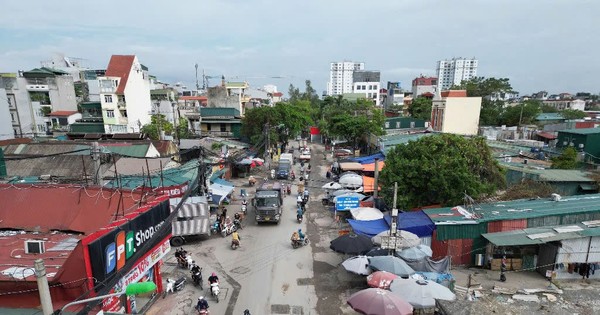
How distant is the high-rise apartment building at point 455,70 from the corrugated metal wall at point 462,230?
163m

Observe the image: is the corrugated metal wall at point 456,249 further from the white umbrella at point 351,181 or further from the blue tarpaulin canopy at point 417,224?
the white umbrella at point 351,181

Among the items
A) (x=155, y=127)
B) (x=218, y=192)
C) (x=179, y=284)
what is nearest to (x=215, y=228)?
(x=218, y=192)

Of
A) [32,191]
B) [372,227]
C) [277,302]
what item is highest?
[32,191]

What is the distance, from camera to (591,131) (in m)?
28.4

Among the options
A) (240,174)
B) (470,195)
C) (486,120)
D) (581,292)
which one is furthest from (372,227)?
(486,120)

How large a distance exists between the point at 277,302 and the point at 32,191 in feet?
36.8

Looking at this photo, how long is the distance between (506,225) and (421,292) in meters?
7.20

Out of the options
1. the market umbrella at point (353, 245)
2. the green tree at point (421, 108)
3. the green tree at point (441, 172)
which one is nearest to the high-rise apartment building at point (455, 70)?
the green tree at point (421, 108)

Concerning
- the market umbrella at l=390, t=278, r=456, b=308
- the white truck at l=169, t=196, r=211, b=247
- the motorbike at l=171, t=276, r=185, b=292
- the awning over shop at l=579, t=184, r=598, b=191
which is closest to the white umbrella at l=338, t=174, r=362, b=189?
the white truck at l=169, t=196, r=211, b=247

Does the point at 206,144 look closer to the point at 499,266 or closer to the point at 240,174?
the point at 240,174

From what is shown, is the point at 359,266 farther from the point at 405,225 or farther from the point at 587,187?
the point at 587,187

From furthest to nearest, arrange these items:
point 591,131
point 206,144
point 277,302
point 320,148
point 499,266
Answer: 1. point 320,148
2. point 206,144
3. point 591,131
4. point 499,266
5. point 277,302

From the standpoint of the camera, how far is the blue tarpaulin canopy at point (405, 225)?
15.6 metres

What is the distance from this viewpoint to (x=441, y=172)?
1730cm
